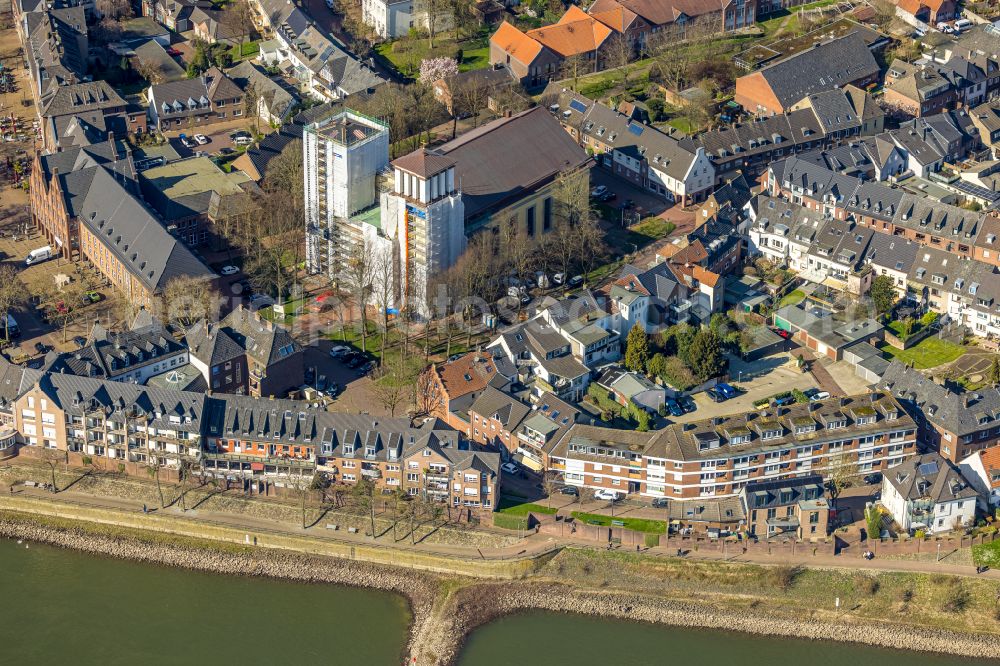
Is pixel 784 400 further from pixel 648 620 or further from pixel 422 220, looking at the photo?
pixel 422 220

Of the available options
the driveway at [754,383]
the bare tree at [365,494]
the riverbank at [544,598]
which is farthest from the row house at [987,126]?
the bare tree at [365,494]

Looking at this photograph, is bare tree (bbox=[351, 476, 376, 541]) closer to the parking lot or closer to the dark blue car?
the dark blue car

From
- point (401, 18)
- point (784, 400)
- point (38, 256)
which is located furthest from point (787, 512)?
point (401, 18)

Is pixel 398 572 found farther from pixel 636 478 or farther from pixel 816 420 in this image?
pixel 816 420

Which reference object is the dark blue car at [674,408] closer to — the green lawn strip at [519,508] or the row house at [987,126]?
the green lawn strip at [519,508]

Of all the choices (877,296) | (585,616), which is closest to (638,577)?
(585,616)

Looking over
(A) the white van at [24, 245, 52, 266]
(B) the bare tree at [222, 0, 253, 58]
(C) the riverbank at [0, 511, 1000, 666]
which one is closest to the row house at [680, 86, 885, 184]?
(C) the riverbank at [0, 511, 1000, 666]
